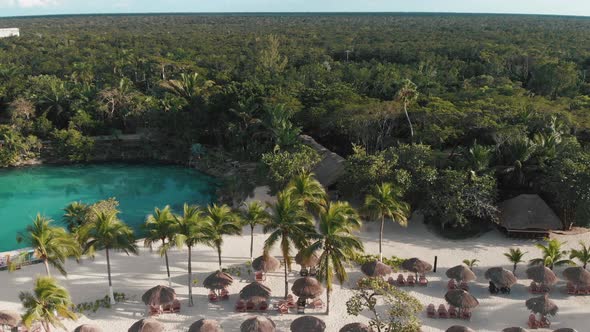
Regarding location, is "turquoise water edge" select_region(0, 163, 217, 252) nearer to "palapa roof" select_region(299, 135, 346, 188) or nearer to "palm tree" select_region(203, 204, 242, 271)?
"palapa roof" select_region(299, 135, 346, 188)

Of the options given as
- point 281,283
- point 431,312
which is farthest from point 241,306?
point 431,312

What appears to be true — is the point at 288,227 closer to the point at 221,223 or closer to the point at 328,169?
the point at 221,223

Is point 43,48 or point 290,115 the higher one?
point 43,48

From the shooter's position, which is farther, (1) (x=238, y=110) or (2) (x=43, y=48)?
(2) (x=43, y=48)

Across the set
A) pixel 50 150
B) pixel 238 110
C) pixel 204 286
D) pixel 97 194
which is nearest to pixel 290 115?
pixel 238 110

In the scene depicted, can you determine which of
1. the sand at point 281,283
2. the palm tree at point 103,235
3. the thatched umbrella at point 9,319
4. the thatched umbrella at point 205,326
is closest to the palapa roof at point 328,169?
the sand at point 281,283

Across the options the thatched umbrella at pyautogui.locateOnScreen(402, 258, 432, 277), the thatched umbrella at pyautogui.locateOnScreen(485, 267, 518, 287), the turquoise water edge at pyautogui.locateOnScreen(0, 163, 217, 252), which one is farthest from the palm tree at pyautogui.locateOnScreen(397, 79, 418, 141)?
the turquoise water edge at pyautogui.locateOnScreen(0, 163, 217, 252)

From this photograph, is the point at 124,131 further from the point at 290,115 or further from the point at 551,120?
the point at 551,120
